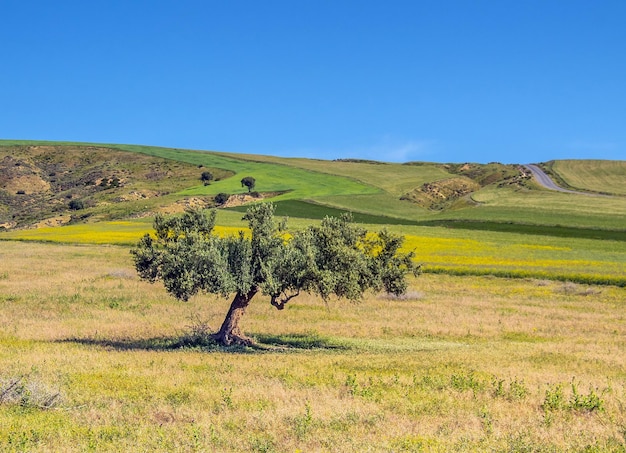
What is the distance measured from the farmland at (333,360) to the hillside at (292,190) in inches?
1279

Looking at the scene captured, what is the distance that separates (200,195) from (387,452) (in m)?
126

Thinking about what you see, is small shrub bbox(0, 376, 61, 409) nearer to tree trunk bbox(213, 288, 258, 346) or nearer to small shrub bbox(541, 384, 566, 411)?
small shrub bbox(541, 384, 566, 411)

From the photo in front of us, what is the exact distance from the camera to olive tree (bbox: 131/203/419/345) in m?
26.9

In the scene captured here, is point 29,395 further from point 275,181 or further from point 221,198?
point 275,181

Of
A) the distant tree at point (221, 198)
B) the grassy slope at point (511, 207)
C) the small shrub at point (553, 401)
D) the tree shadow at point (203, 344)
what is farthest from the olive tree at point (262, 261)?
the distant tree at point (221, 198)

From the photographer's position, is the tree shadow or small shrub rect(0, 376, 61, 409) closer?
small shrub rect(0, 376, 61, 409)

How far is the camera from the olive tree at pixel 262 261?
88.2 feet

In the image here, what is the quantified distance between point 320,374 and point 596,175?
17442 cm

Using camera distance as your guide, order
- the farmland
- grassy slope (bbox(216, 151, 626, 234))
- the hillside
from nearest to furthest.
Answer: the farmland < grassy slope (bbox(216, 151, 626, 234)) < the hillside

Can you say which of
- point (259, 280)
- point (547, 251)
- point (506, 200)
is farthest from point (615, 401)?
point (506, 200)

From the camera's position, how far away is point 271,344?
29562mm

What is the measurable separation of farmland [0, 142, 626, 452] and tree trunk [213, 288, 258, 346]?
974mm

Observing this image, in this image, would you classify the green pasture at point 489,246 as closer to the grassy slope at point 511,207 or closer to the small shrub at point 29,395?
the grassy slope at point 511,207

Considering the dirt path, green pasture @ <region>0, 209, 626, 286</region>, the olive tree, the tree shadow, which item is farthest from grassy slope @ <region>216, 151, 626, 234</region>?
the tree shadow
